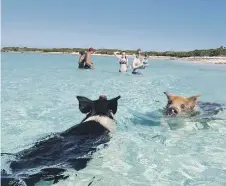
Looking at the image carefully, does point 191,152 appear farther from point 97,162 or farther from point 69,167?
point 69,167

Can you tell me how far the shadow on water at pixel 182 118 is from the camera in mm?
10445

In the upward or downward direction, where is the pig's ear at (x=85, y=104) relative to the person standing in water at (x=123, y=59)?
upward

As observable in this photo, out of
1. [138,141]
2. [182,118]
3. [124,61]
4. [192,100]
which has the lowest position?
[138,141]

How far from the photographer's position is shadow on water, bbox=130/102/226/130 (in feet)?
34.3

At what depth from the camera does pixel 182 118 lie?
10.5m

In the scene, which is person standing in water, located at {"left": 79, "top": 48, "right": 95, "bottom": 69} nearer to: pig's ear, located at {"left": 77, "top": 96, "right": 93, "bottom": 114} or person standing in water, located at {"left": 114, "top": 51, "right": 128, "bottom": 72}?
person standing in water, located at {"left": 114, "top": 51, "right": 128, "bottom": 72}

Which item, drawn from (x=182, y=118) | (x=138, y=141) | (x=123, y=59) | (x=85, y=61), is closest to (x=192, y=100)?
(x=182, y=118)

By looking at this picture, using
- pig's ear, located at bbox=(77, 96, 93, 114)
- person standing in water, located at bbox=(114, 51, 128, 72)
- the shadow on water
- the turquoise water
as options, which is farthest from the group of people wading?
pig's ear, located at bbox=(77, 96, 93, 114)

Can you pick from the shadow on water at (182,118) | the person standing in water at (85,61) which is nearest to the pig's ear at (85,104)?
the shadow on water at (182,118)

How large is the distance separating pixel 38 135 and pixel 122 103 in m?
6.11

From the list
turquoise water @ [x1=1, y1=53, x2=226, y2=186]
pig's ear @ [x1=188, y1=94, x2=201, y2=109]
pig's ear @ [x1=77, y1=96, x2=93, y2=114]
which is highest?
pig's ear @ [x1=77, y1=96, x2=93, y2=114]

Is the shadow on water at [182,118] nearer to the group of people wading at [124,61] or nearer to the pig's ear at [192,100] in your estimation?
the pig's ear at [192,100]

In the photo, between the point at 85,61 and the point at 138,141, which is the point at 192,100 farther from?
the point at 85,61

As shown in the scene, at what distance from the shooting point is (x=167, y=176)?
21.7ft
